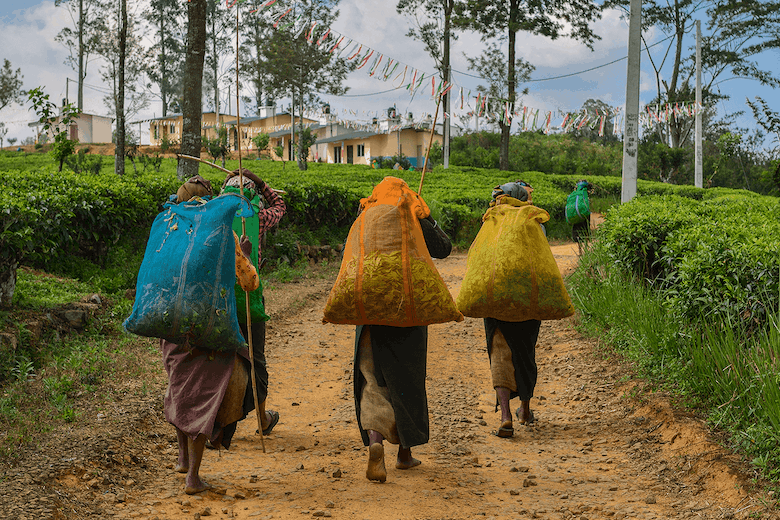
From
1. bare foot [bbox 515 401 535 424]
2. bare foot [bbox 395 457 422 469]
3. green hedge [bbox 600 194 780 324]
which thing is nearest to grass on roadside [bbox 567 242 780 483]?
green hedge [bbox 600 194 780 324]

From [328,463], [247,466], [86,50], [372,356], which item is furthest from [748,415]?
[86,50]

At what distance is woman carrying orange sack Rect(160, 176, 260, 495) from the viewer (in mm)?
3400

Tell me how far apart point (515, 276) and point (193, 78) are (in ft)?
24.2

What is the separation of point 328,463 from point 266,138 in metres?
36.4

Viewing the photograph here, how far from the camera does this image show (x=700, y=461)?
369 cm

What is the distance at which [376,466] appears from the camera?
357 cm

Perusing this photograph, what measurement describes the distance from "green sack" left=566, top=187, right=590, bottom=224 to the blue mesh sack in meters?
7.46

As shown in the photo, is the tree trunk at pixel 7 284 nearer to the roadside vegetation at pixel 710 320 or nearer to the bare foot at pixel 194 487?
the bare foot at pixel 194 487

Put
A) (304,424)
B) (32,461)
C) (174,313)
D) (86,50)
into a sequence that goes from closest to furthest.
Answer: (174,313) → (32,461) → (304,424) → (86,50)

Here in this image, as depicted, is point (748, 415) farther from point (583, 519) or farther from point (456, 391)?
point (456, 391)

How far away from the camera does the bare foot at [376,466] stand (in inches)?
140

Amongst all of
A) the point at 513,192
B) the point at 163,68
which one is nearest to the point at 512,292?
the point at 513,192

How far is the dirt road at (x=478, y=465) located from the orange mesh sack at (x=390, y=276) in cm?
94

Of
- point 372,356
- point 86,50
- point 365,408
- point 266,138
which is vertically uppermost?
point 86,50
